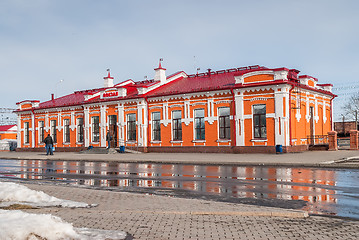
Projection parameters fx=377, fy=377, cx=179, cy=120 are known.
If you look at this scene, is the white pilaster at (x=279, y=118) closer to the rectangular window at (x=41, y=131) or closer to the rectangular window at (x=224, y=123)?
the rectangular window at (x=224, y=123)

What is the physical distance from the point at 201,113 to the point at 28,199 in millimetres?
21929

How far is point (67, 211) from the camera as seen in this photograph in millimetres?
7008

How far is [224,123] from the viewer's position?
28.1 m

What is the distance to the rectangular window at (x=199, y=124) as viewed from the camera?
29109mm

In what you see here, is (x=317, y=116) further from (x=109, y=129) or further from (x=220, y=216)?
(x=220, y=216)

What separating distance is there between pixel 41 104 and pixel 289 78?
2847 cm

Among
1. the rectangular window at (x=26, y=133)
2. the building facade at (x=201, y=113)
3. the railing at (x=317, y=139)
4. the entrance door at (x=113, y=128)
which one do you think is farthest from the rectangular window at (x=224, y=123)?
the rectangular window at (x=26, y=133)

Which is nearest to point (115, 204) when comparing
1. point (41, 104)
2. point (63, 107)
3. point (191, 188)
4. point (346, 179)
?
point (191, 188)

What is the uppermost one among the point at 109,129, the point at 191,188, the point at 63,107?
the point at 63,107

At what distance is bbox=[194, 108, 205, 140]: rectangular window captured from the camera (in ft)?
95.5

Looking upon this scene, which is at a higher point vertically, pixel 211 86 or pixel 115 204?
pixel 211 86

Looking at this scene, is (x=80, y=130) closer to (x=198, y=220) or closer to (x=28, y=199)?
(x=28, y=199)

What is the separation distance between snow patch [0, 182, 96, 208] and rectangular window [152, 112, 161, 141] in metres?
23.3

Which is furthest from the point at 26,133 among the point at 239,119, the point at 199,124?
the point at 239,119
